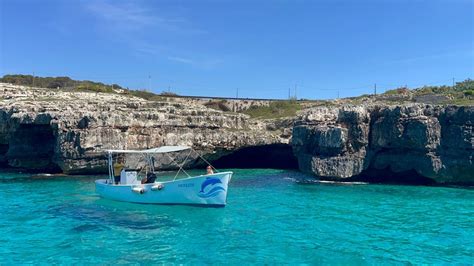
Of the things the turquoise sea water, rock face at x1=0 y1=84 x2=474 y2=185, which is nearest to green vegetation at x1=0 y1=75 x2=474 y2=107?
rock face at x1=0 y1=84 x2=474 y2=185

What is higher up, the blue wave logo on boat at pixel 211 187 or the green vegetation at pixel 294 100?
the green vegetation at pixel 294 100

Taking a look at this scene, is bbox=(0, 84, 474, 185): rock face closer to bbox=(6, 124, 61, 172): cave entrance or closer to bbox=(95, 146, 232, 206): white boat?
bbox=(6, 124, 61, 172): cave entrance

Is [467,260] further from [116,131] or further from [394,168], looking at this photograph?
[116,131]

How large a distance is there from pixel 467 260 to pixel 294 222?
296 inches

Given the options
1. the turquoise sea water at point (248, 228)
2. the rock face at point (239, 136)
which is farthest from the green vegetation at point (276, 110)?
the turquoise sea water at point (248, 228)

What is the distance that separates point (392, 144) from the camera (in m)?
34.3

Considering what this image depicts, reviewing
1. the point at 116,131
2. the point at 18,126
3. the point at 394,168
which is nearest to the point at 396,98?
the point at 394,168

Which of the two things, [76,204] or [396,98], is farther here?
[396,98]

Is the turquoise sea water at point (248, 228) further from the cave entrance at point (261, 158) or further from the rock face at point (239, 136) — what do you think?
the cave entrance at point (261, 158)

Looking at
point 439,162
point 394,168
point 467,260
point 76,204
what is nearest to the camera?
point 467,260

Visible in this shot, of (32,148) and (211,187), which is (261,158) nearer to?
(32,148)

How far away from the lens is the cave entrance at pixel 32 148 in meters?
40.2

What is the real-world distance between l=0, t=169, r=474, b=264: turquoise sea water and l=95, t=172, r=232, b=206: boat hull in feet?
1.71

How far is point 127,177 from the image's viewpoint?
2633 centimetres
